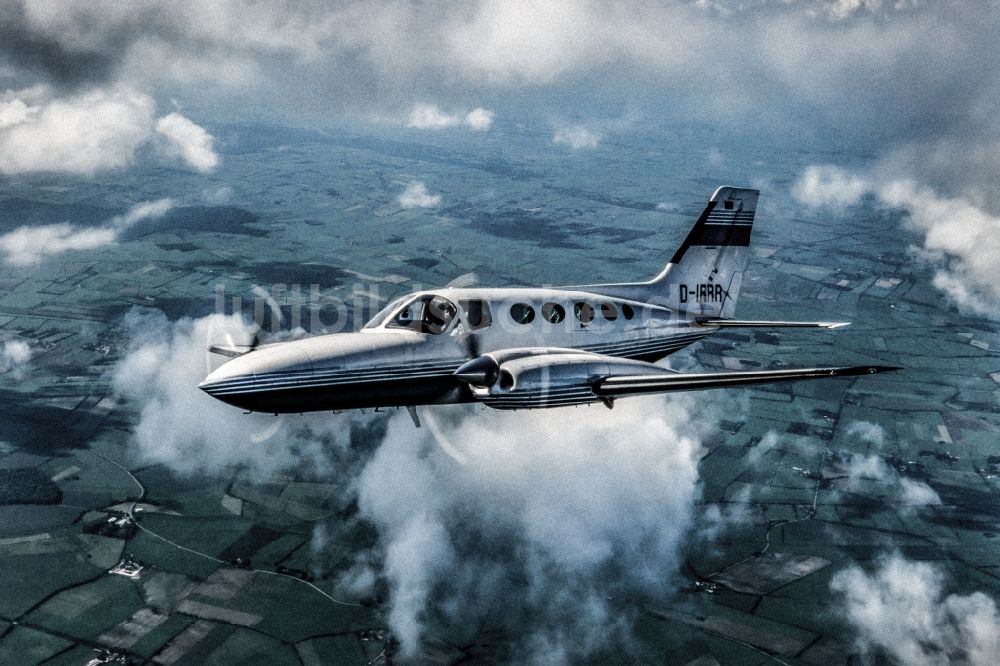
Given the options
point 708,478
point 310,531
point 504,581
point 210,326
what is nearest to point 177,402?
point 310,531

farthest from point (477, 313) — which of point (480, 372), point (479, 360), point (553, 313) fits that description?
point (480, 372)

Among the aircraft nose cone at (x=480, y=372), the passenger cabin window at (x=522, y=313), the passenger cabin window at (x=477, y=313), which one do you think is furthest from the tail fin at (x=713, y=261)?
the aircraft nose cone at (x=480, y=372)

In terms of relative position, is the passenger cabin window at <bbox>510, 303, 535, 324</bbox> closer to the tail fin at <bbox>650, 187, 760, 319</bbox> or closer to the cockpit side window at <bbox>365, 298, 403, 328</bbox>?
the cockpit side window at <bbox>365, 298, 403, 328</bbox>

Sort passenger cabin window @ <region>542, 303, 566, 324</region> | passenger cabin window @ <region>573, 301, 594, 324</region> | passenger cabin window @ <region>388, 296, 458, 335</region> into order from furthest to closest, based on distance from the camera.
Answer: passenger cabin window @ <region>573, 301, 594, 324</region>, passenger cabin window @ <region>542, 303, 566, 324</region>, passenger cabin window @ <region>388, 296, 458, 335</region>

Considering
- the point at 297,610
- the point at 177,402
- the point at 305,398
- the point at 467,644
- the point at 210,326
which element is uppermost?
the point at 210,326

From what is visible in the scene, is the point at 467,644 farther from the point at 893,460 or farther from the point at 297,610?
the point at 893,460

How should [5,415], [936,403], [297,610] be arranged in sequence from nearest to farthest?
[297,610] < [5,415] < [936,403]

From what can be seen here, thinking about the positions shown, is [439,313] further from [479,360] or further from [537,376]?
[537,376]

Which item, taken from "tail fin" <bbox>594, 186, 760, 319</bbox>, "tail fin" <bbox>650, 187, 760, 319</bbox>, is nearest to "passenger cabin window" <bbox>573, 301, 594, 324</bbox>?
"tail fin" <bbox>594, 186, 760, 319</bbox>
